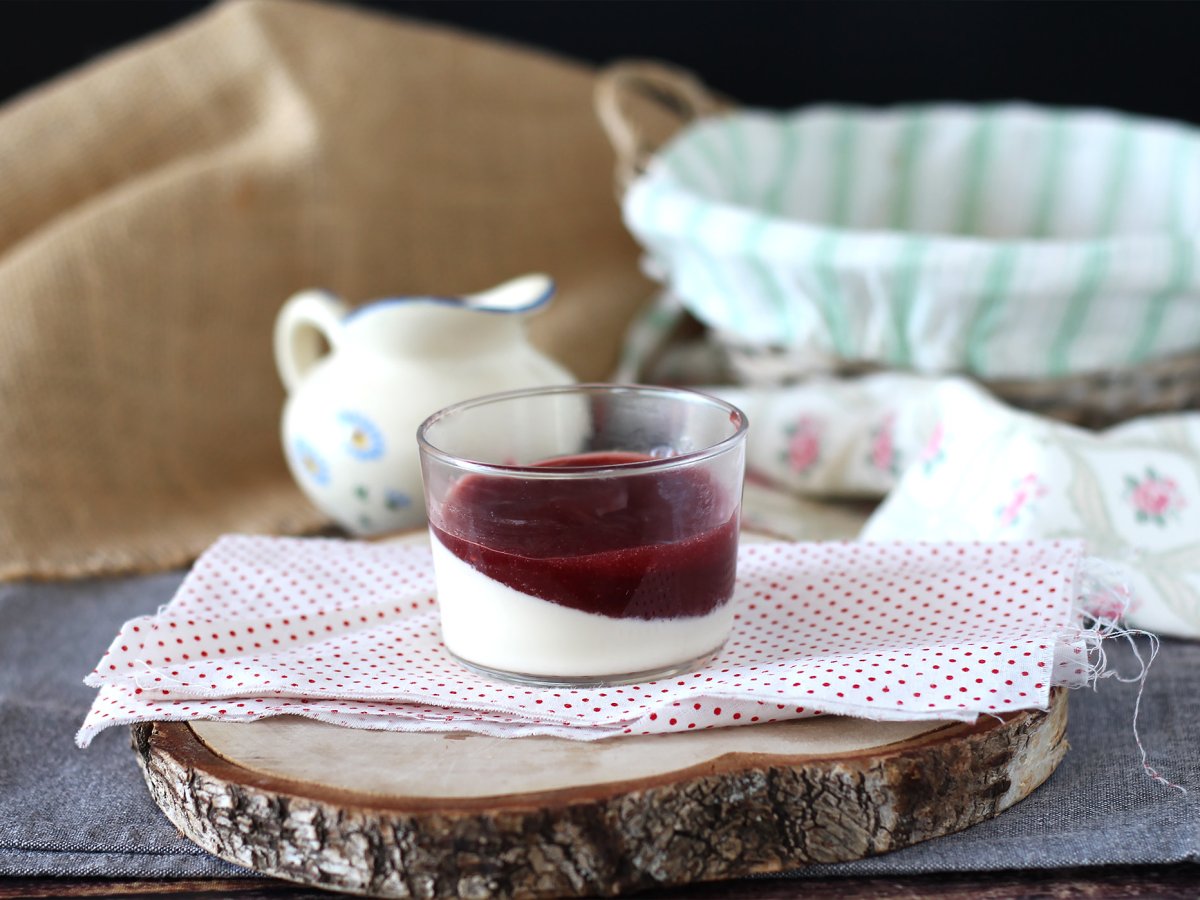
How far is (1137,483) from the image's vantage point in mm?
925

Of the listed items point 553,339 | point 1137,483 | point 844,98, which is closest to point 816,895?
point 1137,483

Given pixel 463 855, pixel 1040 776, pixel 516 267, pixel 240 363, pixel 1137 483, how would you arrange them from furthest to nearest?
1. pixel 516 267
2. pixel 240 363
3. pixel 1137 483
4. pixel 1040 776
5. pixel 463 855

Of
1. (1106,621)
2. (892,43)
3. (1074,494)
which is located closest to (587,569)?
(1106,621)

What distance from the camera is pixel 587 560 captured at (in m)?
0.68

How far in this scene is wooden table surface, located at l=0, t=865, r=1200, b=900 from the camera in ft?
2.08

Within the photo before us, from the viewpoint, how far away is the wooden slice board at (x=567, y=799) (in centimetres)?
60

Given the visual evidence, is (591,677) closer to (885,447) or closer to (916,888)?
(916,888)

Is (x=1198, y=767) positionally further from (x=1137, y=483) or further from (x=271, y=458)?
(x=271, y=458)

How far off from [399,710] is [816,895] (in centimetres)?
22

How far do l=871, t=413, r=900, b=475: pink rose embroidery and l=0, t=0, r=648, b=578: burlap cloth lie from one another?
37 cm

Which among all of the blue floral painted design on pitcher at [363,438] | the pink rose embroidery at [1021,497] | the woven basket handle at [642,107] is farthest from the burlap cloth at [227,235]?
the pink rose embroidery at [1021,497]

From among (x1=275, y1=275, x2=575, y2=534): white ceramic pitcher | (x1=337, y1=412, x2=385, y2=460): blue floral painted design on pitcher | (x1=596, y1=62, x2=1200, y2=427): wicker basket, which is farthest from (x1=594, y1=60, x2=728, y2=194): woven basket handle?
(x1=337, y1=412, x2=385, y2=460): blue floral painted design on pitcher

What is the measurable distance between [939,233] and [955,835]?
1.00 metres

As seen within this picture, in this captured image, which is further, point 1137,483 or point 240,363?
point 240,363
